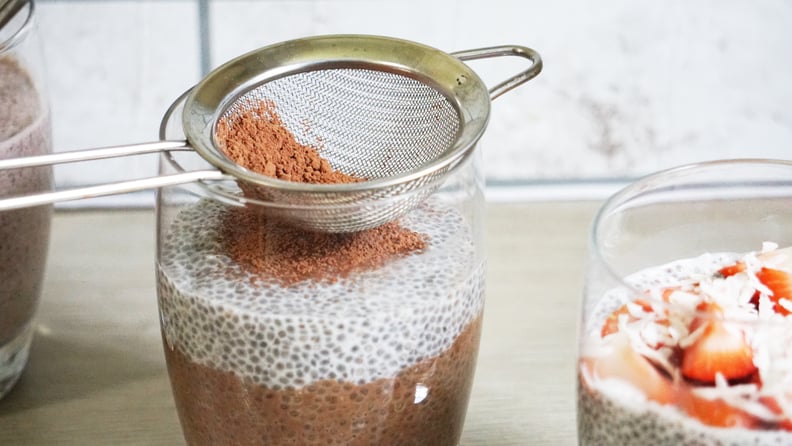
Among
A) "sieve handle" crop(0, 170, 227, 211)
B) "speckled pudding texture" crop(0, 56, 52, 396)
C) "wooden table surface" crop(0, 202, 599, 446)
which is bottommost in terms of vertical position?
"wooden table surface" crop(0, 202, 599, 446)

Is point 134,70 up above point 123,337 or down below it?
above

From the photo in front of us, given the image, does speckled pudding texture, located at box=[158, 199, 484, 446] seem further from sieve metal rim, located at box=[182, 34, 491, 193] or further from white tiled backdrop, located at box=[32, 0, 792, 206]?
white tiled backdrop, located at box=[32, 0, 792, 206]

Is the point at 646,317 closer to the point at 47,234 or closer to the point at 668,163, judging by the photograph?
the point at 47,234

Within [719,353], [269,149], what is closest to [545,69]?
[269,149]

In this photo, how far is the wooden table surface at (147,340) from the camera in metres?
0.67

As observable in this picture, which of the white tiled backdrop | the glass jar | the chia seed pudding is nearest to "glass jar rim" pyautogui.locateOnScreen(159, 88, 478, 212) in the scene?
the glass jar

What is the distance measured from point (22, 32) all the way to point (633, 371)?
43cm

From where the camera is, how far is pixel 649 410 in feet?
1.49

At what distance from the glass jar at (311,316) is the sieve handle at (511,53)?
0.05 metres

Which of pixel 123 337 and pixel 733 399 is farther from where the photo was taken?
pixel 123 337

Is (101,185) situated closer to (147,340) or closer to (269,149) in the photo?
(269,149)

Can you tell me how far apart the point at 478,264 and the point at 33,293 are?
32 cm

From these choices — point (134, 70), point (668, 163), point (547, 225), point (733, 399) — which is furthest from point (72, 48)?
point (733, 399)

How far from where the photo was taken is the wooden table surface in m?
0.67
